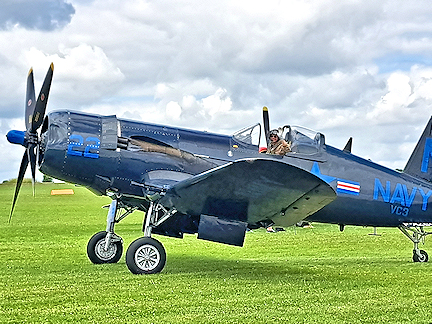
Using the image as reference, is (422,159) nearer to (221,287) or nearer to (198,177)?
(198,177)

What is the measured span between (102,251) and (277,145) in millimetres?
4010

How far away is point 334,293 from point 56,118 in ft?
17.4

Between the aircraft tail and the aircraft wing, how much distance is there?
4.07 m

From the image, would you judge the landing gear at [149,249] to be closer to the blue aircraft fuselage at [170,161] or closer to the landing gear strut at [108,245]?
the landing gear strut at [108,245]

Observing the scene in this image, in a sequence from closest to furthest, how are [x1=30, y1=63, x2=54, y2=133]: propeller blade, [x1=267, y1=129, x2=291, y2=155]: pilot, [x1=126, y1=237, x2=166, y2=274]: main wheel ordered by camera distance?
1. [x1=126, y1=237, x2=166, y2=274]: main wheel
2. [x1=30, y1=63, x2=54, y2=133]: propeller blade
3. [x1=267, y1=129, x2=291, y2=155]: pilot

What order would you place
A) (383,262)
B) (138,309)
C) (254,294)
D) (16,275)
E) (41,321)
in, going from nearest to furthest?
(41,321), (138,309), (254,294), (16,275), (383,262)

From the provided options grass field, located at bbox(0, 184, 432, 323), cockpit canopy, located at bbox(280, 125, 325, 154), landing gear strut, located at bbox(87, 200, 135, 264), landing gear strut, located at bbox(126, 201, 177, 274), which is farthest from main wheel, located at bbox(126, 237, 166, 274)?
cockpit canopy, located at bbox(280, 125, 325, 154)

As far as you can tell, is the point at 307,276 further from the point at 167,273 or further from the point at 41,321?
the point at 41,321

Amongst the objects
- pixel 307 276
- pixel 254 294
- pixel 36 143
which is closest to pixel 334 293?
pixel 254 294

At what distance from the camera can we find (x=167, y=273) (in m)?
9.45

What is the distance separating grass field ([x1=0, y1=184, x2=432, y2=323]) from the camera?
629 cm

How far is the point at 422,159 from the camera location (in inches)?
497

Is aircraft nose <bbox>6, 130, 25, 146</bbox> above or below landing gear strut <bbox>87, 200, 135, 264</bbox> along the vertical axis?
above

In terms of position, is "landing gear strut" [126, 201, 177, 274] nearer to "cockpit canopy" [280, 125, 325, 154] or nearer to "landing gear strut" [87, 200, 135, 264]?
"landing gear strut" [87, 200, 135, 264]
